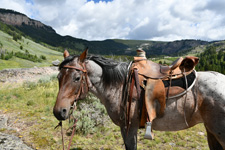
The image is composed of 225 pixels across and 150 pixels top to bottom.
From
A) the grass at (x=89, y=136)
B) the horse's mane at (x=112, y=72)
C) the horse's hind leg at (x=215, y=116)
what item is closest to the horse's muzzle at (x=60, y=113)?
the horse's mane at (x=112, y=72)

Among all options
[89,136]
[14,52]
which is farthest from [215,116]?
[14,52]

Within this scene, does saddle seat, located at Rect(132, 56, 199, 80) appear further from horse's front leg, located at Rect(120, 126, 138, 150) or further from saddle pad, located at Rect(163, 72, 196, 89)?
horse's front leg, located at Rect(120, 126, 138, 150)

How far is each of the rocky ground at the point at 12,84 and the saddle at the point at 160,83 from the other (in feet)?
11.4

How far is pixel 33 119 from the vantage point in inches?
236

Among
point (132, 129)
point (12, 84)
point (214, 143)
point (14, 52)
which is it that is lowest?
point (12, 84)

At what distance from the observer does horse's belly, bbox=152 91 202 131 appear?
214cm

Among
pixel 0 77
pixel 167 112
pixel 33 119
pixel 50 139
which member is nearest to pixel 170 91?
pixel 167 112

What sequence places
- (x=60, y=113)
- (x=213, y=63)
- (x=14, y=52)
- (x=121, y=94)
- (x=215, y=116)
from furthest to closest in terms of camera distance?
(x=213, y=63) → (x=14, y=52) → (x=121, y=94) → (x=60, y=113) → (x=215, y=116)

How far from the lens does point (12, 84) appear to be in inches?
541

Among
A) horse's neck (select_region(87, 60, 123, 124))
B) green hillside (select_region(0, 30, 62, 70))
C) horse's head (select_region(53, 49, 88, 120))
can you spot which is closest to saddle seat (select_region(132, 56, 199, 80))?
horse's neck (select_region(87, 60, 123, 124))

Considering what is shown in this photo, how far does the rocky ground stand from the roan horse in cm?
264

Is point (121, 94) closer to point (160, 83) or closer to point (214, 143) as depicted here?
point (160, 83)

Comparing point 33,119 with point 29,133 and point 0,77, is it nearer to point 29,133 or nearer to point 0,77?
point 29,133

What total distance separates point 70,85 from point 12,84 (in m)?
15.1
